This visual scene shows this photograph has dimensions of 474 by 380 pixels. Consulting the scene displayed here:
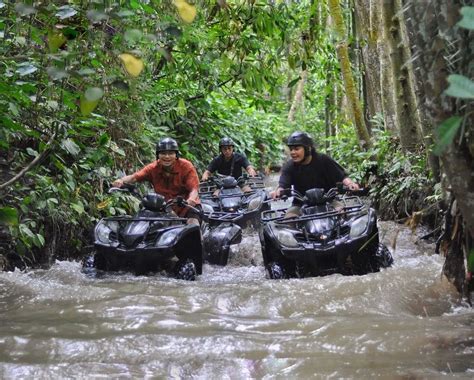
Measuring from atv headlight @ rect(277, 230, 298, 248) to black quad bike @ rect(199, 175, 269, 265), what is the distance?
1.56 meters

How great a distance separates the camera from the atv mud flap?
808cm

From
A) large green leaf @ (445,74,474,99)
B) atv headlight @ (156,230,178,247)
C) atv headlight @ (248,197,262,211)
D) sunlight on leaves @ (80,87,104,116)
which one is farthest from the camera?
atv headlight @ (248,197,262,211)

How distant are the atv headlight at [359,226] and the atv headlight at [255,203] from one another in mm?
3926

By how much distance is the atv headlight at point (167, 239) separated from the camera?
272 inches

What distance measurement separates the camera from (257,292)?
5.93 m

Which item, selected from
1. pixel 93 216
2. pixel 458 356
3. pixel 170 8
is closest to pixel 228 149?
pixel 93 216

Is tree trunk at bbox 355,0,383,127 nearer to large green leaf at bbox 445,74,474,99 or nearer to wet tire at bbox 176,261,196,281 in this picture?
wet tire at bbox 176,261,196,281

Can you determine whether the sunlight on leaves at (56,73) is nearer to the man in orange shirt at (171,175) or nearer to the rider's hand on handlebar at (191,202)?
the rider's hand on handlebar at (191,202)

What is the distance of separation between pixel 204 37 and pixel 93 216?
3063 mm

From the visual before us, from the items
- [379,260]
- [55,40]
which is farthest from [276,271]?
[55,40]

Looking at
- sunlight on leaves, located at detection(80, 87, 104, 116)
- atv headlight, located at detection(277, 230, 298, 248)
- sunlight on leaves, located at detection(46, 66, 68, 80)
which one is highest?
sunlight on leaves, located at detection(46, 66, 68, 80)

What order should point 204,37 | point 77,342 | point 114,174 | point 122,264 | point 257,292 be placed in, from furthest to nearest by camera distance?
point 114,174 < point 204,37 < point 122,264 < point 257,292 < point 77,342

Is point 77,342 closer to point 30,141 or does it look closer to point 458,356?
point 458,356

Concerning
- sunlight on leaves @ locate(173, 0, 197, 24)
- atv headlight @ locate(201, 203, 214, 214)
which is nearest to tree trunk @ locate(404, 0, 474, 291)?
sunlight on leaves @ locate(173, 0, 197, 24)
